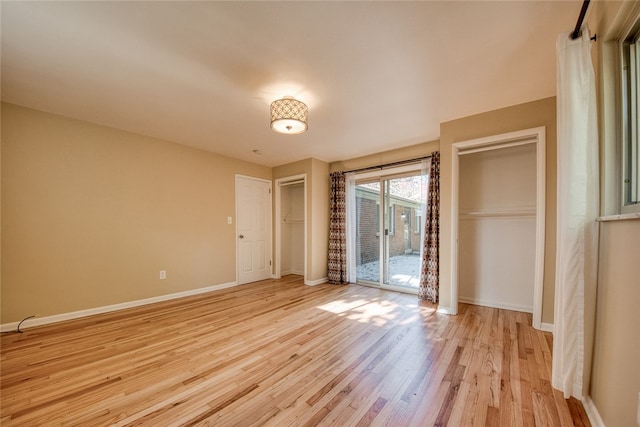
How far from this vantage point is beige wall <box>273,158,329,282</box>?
4.52 metres

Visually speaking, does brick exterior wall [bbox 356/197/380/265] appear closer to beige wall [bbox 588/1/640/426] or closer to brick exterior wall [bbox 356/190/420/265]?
brick exterior wall [bbox 356/190/420/265]

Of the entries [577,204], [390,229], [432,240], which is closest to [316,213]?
[390,229]

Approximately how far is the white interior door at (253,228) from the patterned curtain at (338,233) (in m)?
1.43

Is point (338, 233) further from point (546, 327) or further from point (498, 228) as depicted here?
point (546, 327)

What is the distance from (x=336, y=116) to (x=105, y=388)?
3.18 m

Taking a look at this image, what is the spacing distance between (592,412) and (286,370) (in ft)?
6.09

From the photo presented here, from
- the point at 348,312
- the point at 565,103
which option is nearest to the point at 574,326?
the point at 565,103

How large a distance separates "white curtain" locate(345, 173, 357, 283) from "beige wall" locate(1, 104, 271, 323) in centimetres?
243

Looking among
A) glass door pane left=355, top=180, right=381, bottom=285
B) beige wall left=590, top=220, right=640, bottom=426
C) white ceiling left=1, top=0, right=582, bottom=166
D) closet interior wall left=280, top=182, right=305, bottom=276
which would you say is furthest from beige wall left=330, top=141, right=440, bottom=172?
beige wall left=590, top=220, right=640, bottom=426

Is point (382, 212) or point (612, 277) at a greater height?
point (382, 212)

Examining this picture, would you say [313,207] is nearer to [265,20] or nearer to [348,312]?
[348,312]

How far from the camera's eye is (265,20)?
1.53 meters

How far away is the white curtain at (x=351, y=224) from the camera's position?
4.52 meters

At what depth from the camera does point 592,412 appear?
1320 millimetres
